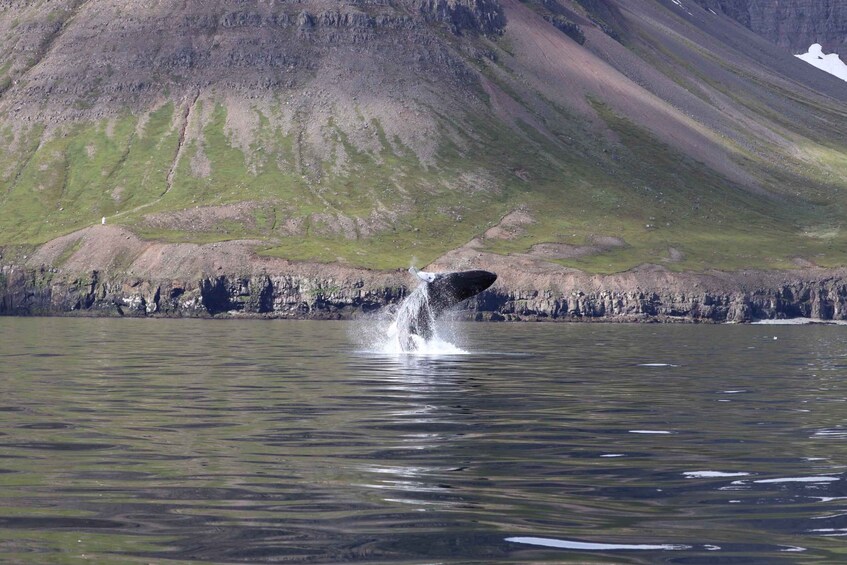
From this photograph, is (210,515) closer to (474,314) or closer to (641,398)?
(641,398)

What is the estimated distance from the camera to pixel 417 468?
2581cm

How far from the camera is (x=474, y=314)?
7264 inches

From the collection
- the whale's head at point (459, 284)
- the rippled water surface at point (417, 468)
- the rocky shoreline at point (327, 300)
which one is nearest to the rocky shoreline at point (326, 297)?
the rocky shoreline at point (327, 300)

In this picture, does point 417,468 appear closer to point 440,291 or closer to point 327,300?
point 440,291

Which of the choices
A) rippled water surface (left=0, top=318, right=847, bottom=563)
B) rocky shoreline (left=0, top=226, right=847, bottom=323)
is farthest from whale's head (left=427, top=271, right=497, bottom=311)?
rocky shoreline (left=0, top=226, right=847, bottom=323)

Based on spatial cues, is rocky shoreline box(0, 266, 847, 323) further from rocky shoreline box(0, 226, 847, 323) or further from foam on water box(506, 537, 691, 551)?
foam on water box(506, 537, 691, 551)

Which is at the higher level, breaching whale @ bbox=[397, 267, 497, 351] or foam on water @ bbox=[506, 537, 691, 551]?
breaching whale @ bbox=[397, 267, 497, 351]

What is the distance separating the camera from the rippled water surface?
18.8 metres

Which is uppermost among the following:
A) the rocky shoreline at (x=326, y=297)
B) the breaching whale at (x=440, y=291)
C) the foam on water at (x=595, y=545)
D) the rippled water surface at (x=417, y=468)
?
the rocky shoreline at (x=326, y=297)

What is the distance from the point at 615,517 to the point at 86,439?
1432cm

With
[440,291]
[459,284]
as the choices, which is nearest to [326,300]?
[440,291]

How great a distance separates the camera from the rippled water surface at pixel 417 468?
1878 cm

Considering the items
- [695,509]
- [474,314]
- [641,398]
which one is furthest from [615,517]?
[474,314]

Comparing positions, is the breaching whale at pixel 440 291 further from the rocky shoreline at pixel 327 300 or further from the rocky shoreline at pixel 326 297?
the rocky shoreline at pixel 327 300
